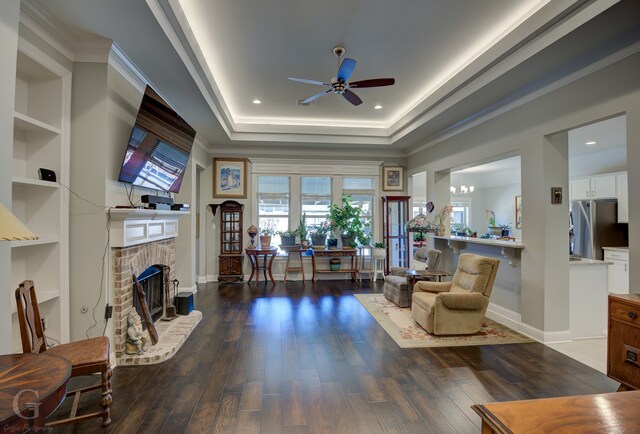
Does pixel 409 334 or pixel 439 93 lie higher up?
pixel 439 93

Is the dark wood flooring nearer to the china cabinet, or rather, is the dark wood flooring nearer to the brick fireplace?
the brick fireplace

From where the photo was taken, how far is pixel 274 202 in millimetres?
6812

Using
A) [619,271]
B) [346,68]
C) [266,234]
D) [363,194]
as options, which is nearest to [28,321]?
[346,68]

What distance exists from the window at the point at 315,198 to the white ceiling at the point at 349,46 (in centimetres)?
201

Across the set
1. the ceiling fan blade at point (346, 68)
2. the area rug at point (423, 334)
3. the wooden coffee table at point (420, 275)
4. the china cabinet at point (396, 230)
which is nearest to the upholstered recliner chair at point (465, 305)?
the area rug at point (423, 334)

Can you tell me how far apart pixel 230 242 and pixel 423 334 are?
14.1ft

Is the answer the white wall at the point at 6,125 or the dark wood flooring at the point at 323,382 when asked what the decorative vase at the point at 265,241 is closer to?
the dark wood flooring at the point at 323,382

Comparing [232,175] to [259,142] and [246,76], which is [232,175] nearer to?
[259,142]

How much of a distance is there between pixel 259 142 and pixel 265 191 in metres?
1.15

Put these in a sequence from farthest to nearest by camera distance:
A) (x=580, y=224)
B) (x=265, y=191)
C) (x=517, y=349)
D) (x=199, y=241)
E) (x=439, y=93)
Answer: (x=265, y=191) → (x=199, y=241) → (x=580, y=224) → (x=439, y=93) → (x=517, y=349)

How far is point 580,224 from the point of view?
576 cm

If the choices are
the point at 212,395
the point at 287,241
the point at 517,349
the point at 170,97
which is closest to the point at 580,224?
the point at 517,349

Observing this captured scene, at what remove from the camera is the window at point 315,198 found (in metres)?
6.88

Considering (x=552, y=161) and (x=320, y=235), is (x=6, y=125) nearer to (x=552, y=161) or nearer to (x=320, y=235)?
(x=552, y=161)
